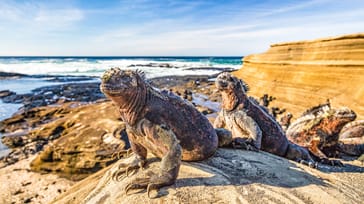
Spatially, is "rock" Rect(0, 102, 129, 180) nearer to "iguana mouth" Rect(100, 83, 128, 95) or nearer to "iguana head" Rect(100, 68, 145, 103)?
"iguana head" Rect(100, 68, 145, 103)

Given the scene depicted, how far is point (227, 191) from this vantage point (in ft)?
8.10

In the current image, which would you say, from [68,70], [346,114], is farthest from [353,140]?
[68,70]

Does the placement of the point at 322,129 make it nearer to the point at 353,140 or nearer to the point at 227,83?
the point at 353,140

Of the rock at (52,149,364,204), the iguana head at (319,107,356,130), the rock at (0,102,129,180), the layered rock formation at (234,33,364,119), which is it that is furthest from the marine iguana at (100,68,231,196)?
the layered rock formation at (234,33,364,119)

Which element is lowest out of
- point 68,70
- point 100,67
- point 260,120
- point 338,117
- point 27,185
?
point 27,185

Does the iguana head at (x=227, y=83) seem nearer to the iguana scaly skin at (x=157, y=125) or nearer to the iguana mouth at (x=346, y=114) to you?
the iguana scaly skin at (x=157, y=125)

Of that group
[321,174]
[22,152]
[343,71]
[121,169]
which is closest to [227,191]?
[121,169]

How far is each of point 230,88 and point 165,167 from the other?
6.48 feet

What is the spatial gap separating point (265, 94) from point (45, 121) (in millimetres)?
10754

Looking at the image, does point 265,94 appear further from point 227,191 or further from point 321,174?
point 227,191

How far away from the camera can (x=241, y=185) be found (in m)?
2.61

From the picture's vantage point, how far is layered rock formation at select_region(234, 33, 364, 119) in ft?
35.3

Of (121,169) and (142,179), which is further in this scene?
(121,169)

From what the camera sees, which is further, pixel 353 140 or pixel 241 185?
pixel 353 140
